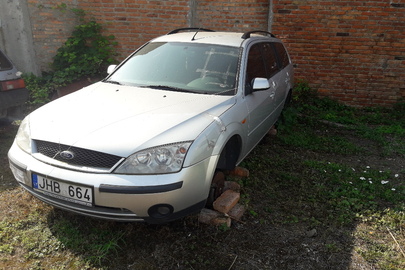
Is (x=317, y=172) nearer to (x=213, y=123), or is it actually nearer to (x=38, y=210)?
(x=213, y=123)

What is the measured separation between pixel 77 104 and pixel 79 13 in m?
5.04

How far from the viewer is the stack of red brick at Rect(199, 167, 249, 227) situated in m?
2.92

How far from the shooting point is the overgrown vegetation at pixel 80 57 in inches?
282

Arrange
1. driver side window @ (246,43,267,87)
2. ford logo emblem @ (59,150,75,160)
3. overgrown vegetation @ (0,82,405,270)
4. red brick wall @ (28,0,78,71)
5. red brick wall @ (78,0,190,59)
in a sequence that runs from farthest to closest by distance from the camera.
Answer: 1. red brick wall @ (28,0,78,71)
2. red brick wall @ (78,0,190,59)
3. driver side window @ (246,43,267,87)
4. overgrown vegetation @ (0,82,405,270)
5. ford logo emblem @ (59,150,75,160)

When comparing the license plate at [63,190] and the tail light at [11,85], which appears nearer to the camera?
the license plate at [63,190]

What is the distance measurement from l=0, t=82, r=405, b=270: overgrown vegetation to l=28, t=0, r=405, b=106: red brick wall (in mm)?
2876

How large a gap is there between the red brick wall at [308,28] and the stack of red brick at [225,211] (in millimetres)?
4647

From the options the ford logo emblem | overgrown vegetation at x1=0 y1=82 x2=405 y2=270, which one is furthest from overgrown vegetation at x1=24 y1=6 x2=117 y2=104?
the ford logo emblem

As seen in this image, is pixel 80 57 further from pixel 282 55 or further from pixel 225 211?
pixel 225 211

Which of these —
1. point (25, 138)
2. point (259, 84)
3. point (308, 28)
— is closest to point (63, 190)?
point (25, 138)

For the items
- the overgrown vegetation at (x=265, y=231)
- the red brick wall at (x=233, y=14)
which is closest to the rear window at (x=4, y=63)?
the overgrown vegetation at (x=265, y=231)

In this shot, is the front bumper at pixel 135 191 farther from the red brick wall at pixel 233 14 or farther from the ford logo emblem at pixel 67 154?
the red brick wall at pixel 233 14

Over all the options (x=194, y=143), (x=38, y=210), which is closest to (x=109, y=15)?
(x=38, y=210)

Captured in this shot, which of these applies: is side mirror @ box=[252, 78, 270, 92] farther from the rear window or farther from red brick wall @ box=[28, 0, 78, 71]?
red brick wall @ box=[28, 0, 78, 71]
